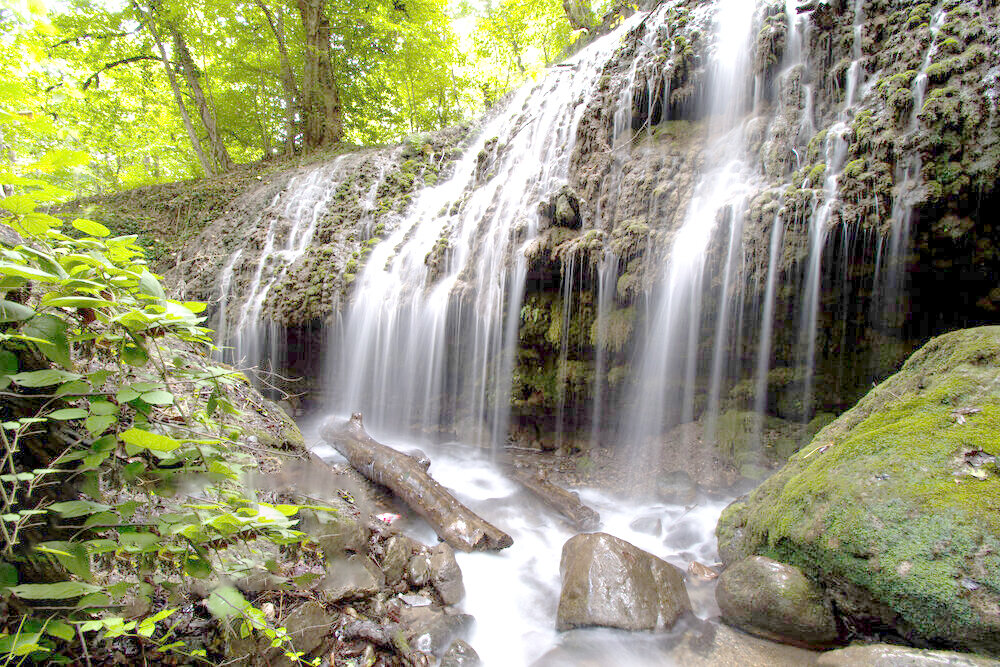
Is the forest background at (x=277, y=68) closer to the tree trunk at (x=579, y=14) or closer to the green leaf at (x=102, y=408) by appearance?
the tree trunk at (x=579, y=14)

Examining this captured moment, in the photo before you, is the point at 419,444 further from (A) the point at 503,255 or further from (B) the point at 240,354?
(B) the point at 240,354

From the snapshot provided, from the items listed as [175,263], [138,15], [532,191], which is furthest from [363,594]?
[138,15]

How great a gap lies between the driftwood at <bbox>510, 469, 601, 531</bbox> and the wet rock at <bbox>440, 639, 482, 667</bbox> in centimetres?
195

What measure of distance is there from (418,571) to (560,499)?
2131 millimetres

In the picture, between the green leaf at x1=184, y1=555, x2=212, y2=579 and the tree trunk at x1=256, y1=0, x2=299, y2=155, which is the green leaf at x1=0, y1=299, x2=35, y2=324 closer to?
the green leaf at x1=184, y1=555, x2=212, y2=579

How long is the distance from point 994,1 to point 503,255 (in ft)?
17.9

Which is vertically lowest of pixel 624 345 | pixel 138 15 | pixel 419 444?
pixel 419 444

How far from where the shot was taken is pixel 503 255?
6.28 metres

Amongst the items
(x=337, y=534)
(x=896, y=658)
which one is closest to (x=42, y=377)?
(x=337, y=534)

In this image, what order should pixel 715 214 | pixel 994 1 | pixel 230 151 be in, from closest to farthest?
1. pixel 994 1
2. pixel 715 214
3. pixel 230 151

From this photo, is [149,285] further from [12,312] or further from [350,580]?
[350,580]

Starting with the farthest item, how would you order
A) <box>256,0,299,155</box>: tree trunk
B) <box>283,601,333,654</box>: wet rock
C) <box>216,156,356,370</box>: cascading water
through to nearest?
<box>256,0,299,155</box>: tree trunk < <box>216,156,356,370</box>: cascading water < <box>283,601,333,654</box>: wet rock

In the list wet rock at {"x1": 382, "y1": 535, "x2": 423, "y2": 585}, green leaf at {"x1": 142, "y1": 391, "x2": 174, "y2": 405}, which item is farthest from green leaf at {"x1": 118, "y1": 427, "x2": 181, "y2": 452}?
wet rock at {"x1": 382, "y1": 535, "x2": 423, "y2": 585}

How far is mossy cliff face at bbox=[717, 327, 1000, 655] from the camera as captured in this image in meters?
2.07
